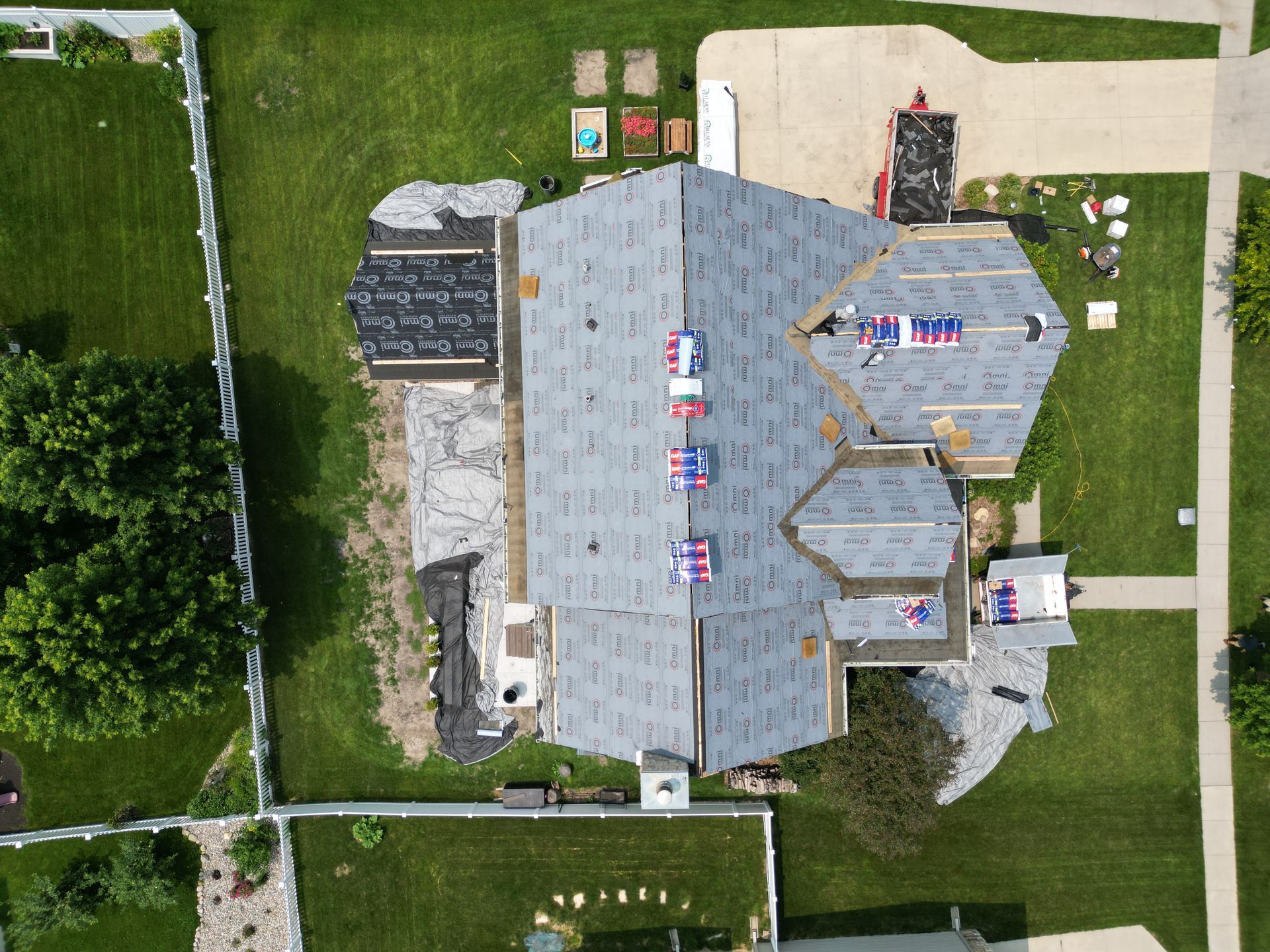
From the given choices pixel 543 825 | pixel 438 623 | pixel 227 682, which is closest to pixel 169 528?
pixel 227 682

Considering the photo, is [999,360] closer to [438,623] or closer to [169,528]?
[438,623]

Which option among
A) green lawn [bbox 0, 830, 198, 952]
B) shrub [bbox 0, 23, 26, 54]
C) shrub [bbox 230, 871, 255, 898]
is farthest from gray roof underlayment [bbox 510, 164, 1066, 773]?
shrub [bbox 0, 23, 26, 54]

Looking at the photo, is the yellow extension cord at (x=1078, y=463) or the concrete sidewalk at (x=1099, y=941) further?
the yellow extension cord at (x=1078, y=463)

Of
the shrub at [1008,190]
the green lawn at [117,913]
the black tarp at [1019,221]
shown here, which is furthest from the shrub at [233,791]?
the shrub at [1008,190]

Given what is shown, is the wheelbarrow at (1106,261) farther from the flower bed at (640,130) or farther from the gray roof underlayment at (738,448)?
the flower bed at (640,130)

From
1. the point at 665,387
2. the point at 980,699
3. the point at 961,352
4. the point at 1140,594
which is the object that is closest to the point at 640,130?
the point at 665,387

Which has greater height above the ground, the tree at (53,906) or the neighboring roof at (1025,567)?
the neighboring roof at (1025,567)

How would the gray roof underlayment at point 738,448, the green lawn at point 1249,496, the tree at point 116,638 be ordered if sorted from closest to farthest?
1. the tree at point 116,638
2. the gray roof underlayment at point 738,448
3. the green lawn at point 1249,496
